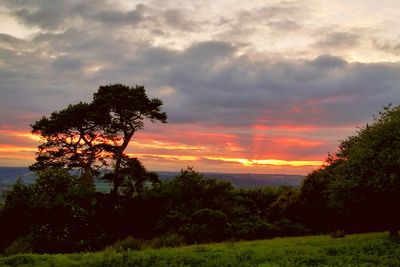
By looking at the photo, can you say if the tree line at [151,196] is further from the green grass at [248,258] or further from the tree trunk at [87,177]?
the green grass at [248,258]

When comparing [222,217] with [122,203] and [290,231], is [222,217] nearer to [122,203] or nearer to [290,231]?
[290,231]

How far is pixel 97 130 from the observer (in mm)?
49062

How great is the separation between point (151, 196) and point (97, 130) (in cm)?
1079

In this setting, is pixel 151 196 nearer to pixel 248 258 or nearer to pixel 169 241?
pixel 169 241

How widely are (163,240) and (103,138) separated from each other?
16884 mm

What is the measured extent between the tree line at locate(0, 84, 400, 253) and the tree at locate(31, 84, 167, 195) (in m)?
0.10

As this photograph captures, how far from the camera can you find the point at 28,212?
118 feet

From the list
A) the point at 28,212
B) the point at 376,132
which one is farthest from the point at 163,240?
the point at 376,132

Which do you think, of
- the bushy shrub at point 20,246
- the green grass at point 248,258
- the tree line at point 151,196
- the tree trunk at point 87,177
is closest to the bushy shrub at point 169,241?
the tree line at point 151,196

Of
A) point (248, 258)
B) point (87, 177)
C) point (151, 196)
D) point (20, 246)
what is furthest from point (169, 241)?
point (87, 177)

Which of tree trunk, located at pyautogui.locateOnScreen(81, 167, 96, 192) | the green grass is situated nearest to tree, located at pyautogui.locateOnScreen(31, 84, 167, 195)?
tree trunk, located at pyautogui.locateOnScreen(81, 167, 96, 192)

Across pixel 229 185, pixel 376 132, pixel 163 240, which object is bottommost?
pixel 163 240

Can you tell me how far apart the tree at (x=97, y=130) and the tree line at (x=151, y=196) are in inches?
4.1

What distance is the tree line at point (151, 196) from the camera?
30562 millimetres
